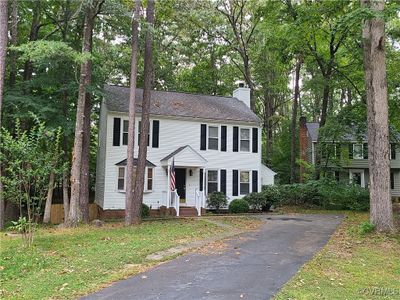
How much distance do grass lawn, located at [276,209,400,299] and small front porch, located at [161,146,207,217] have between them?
376 inches

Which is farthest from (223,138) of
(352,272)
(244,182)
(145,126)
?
(352,272)

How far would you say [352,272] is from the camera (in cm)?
695

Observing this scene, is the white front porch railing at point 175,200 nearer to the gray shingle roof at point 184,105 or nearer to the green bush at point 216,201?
the green bush at point 216,201

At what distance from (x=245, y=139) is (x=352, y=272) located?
15.2 m

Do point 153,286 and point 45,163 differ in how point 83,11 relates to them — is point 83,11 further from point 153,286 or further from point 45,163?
point 153,286

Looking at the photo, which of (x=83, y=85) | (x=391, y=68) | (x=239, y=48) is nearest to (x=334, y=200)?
(x=391, y=68)

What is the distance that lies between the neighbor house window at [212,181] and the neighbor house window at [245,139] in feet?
7.61

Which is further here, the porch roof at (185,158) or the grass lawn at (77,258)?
the porch roof at (185,158)

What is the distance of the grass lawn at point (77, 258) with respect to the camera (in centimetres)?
600

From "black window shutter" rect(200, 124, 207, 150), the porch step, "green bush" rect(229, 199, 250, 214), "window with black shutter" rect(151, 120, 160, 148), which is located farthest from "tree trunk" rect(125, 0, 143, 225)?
"black window shutter" rect(200, 124, 207, 150)

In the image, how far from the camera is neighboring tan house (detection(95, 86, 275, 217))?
18844 millimetres

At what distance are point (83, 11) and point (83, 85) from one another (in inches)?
124

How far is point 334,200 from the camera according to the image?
861 inches

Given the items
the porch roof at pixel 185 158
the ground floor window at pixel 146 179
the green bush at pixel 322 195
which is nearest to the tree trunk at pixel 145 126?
the ground floor window at pixel 146 179
